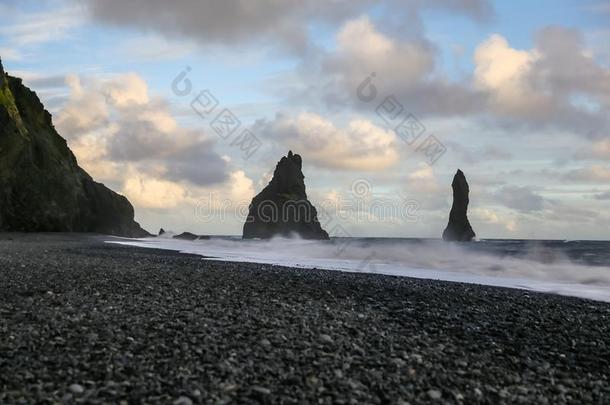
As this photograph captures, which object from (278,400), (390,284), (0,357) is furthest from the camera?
(390,284)

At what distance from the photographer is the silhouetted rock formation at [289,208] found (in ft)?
545

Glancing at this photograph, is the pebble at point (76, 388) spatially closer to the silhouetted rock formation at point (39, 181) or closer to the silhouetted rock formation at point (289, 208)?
the silhouetted rock formation at point (39, 181)

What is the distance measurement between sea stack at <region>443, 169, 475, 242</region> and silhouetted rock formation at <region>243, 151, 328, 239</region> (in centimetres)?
4015

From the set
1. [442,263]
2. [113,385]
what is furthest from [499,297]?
[442,263]

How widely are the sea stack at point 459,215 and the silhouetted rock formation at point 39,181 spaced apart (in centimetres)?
10736

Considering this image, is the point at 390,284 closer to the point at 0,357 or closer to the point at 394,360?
the point at 394,360

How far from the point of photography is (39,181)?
67.5 meters

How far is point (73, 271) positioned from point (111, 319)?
9.25 metres

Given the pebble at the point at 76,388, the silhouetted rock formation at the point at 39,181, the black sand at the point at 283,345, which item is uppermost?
the silhouetted rock formation at the point at 39,181

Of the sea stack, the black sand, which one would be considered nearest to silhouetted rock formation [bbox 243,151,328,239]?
the sea stack

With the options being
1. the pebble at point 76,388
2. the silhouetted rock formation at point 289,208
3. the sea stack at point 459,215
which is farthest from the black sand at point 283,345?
the sea stack at point 459,215

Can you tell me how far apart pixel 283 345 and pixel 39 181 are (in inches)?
2629

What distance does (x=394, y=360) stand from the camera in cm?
982

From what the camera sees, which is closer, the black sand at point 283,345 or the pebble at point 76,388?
the pebble at point 76,388
